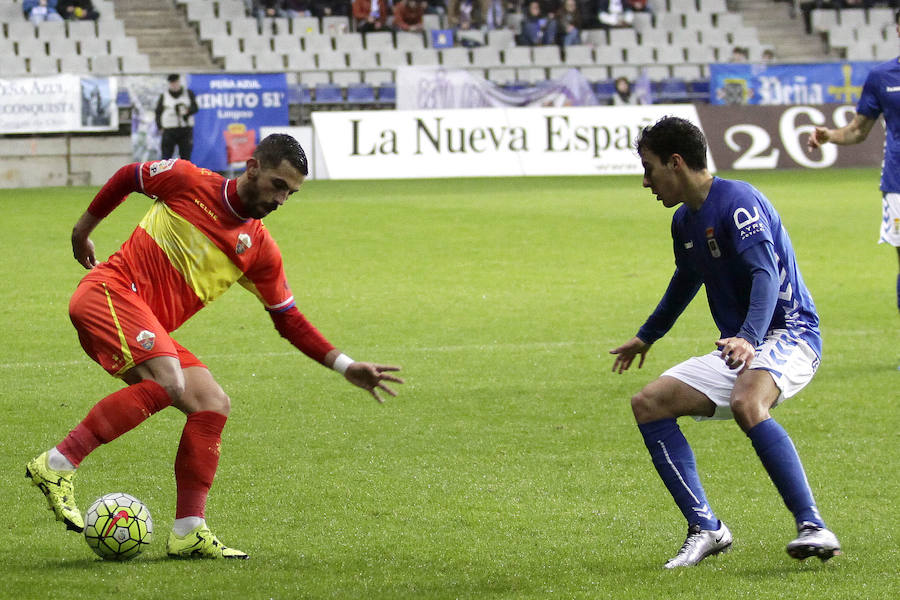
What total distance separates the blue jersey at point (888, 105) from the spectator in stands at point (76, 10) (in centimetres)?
2144

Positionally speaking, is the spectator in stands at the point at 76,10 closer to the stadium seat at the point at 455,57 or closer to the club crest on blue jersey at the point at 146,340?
the stadium seat at the point at 455,57

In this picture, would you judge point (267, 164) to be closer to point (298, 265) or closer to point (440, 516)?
point (440, 516)

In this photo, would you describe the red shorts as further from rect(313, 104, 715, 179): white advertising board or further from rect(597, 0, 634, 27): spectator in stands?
rect(597, 0, 634, 27): spectator in stands

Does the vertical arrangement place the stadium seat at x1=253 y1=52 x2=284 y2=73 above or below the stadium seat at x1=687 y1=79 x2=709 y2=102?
above

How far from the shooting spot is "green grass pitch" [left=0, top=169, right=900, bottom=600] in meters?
4.52

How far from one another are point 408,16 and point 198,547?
25484 mm

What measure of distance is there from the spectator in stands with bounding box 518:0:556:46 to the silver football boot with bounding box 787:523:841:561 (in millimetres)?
25923

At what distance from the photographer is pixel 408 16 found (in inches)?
1144

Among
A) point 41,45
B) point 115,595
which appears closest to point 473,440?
point 115,595

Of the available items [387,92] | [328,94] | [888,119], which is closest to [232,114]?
[328,94]

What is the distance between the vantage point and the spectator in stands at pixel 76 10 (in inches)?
1051

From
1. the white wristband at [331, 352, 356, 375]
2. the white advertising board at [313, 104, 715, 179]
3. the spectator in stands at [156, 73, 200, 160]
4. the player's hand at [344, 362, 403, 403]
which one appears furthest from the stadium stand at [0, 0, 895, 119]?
the player's hand at [344, 362, 403, 403]

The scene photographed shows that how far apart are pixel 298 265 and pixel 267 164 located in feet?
29.2

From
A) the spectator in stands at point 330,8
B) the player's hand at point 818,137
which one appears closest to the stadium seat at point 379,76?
the spectator in stands at point 330,8
